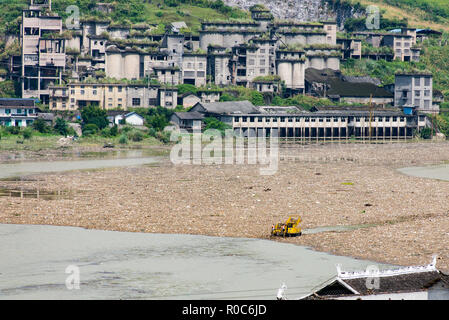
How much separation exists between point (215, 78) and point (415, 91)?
30.5 meters

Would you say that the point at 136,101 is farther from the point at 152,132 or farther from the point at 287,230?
the point at 287,230

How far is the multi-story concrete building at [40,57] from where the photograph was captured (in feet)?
366

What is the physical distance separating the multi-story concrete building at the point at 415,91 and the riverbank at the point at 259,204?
54.0 meters

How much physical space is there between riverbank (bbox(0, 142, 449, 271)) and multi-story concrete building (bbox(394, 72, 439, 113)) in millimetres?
54024

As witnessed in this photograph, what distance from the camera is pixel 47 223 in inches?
1545

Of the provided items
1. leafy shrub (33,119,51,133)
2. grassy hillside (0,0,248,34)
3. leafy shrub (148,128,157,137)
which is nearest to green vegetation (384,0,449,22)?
grassy hillside (0,0,248,34)

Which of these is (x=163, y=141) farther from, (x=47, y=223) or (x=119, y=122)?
(x=47, y=223)

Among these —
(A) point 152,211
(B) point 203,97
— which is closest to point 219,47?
(B) point 203,97

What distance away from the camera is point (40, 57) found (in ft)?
366

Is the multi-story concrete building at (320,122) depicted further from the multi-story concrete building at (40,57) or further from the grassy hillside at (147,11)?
the grassy hillside at (147,11)

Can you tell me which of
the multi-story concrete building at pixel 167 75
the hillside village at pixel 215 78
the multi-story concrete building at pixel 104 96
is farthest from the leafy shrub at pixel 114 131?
the multi-story concrete building at pixel 167 75

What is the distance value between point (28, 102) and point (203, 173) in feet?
154

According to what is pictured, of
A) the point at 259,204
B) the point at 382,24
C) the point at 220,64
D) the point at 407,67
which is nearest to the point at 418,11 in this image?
the point at 382,24

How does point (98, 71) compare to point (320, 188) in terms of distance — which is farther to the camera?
point (98, 71)
